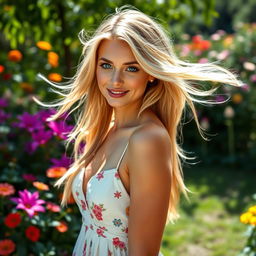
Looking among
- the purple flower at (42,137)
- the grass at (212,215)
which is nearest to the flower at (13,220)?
the purple flower at (42,137)

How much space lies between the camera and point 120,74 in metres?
1.79

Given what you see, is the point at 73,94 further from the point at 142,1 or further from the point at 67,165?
the point at 142,1

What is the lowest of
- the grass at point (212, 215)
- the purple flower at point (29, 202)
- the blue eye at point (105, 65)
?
the grass at point (212, 215)

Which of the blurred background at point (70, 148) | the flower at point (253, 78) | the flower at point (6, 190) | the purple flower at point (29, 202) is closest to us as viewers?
the purple flower at point (29, 202)

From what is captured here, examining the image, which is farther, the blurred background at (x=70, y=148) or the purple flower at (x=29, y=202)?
the blurred background at (x=70, y=148)

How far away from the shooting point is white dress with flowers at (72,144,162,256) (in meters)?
1.75

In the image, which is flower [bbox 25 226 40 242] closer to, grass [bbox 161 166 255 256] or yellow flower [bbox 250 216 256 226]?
yellow flower [bbox 250 216 256 226]

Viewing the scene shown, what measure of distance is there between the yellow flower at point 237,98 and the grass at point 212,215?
0.81 m

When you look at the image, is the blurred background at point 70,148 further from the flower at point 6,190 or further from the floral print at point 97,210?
the floral print at point 97,210

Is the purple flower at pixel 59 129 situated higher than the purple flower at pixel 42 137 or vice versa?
the purple flower at pixel 59 129

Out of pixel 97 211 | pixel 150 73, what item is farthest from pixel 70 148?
pixel 150 73

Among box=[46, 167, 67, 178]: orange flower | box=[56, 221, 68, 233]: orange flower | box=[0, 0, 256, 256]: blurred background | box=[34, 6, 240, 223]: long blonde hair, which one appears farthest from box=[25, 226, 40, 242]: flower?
box=[34, 6, 240, 223]: long blonde hair

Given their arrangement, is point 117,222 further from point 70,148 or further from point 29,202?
point 70,148

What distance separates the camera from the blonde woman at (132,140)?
164 cm
